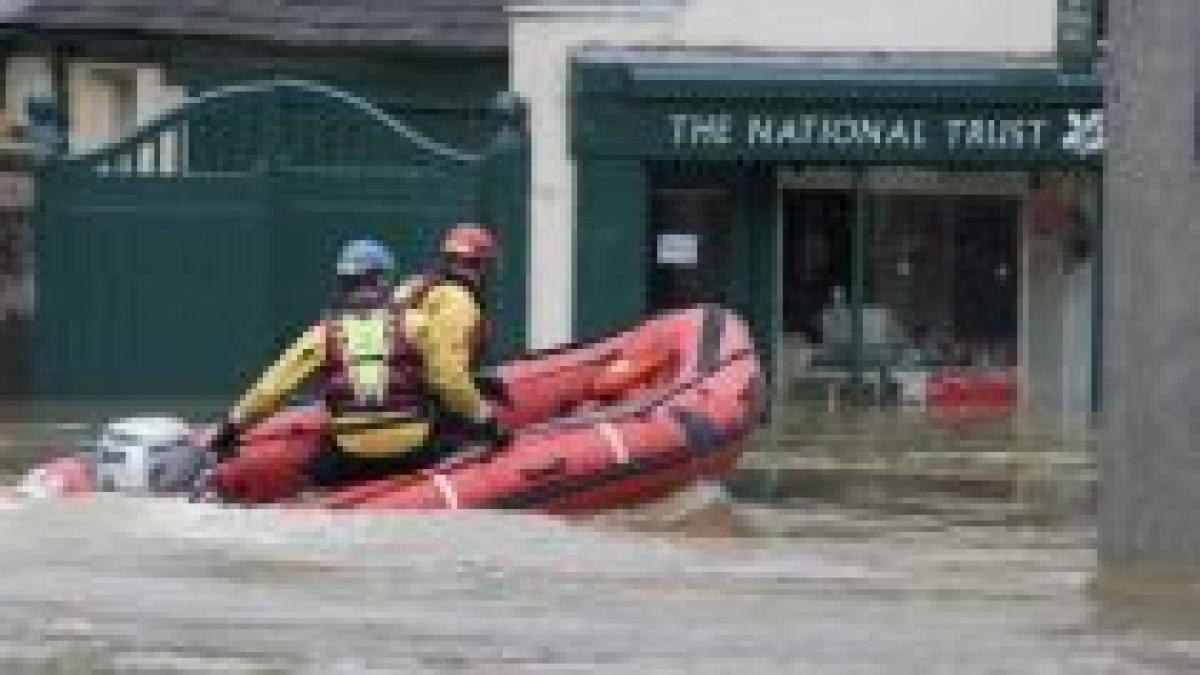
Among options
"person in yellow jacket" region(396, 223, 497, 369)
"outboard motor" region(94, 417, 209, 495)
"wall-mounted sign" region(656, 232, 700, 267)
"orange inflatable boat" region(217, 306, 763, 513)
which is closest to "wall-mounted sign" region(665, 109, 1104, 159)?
"wall-mounted sign" region(656, 232, 700, 267)

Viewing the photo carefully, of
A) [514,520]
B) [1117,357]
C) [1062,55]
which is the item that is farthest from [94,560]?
[1062,55]

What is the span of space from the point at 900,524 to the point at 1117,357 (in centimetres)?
383

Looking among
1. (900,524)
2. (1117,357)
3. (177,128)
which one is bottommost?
(900,524)

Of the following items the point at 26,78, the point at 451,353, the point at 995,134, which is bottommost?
the point at 451,353

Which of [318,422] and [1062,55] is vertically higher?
[1062,55]

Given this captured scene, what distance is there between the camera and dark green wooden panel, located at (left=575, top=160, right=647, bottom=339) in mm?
24594

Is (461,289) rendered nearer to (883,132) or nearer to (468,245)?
(468,245)

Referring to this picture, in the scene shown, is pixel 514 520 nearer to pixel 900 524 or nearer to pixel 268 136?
pixel 900 524

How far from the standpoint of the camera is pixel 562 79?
24469 mm

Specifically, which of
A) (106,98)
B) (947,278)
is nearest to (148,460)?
(947,278)

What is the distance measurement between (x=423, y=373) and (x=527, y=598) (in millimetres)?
3084

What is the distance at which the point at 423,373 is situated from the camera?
45.0 ft

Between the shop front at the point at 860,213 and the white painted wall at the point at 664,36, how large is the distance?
0.41 feet

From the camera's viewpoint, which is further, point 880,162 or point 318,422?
point 880,162
